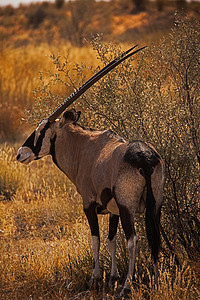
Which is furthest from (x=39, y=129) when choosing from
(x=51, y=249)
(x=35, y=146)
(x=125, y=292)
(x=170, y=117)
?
(x=51, y=249)

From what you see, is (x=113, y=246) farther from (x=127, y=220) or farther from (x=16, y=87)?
(x=16, y=87)

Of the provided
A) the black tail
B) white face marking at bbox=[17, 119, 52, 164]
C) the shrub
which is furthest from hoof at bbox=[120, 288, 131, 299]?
white face marking at bbox=[17, 119, 52, 164]

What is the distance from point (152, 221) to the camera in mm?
3887

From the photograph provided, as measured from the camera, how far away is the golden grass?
440cm

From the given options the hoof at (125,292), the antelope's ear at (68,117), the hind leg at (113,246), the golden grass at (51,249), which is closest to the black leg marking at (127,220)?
the golden grass at (51,249)

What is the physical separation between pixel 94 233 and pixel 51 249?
1772 mm

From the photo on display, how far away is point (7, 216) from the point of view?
303 inches

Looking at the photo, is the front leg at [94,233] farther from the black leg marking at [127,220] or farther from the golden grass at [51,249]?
the black leg marking at [127,220]

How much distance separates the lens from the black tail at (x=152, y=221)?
383 cm

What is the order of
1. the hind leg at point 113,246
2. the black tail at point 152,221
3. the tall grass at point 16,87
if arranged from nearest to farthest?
the black tail at point 152,221, the hind leg at point 113,246, the tall grass at point 16,87

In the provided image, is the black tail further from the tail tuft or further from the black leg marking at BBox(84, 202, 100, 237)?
the black leg marking at BBox(84, 202, 100, 237)

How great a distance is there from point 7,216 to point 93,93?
300 centimetres

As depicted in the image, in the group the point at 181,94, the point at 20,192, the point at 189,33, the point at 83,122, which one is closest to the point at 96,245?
the point at 83,122

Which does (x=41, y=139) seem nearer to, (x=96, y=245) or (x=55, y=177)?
(x=96, y=245)
